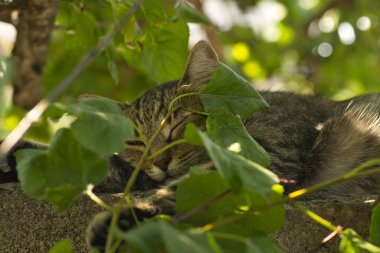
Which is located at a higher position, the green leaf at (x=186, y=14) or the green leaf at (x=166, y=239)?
the green leaf at (x=166, y=239)

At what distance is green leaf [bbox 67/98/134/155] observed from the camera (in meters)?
1.73

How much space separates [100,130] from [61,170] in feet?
0.64

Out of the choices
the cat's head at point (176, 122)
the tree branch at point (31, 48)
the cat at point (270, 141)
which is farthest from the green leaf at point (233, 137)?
the tree branch at point (31, 48)

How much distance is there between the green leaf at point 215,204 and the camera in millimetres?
1862

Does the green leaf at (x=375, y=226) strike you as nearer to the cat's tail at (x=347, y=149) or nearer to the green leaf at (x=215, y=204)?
the green leaf at (x=215, y=204)

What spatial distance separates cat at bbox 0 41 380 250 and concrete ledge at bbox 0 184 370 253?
44 centimetres

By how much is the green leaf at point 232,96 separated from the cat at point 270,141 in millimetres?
865

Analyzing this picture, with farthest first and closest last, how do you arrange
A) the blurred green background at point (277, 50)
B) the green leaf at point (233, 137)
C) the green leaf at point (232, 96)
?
1. the blurred green background at point (277, 50)
2. the green leaf at point (232, 96)
3. the green leaf at point (233, 137)

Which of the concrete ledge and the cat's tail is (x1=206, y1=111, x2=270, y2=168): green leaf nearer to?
the concrete ledge

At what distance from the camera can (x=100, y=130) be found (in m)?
1.75

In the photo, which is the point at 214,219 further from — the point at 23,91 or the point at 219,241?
the point at 23,91

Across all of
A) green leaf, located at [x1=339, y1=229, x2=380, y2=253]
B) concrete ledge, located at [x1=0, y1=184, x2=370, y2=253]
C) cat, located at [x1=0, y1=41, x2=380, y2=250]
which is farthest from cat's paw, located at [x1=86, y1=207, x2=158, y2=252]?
cat, located at [x1=0, y1=41, x2=380, y2=250]

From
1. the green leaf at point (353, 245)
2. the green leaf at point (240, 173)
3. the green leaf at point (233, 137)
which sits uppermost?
the green leaf at point (240, 173)

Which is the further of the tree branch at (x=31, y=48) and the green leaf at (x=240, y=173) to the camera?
the tree branch at (x=31, y=48)
